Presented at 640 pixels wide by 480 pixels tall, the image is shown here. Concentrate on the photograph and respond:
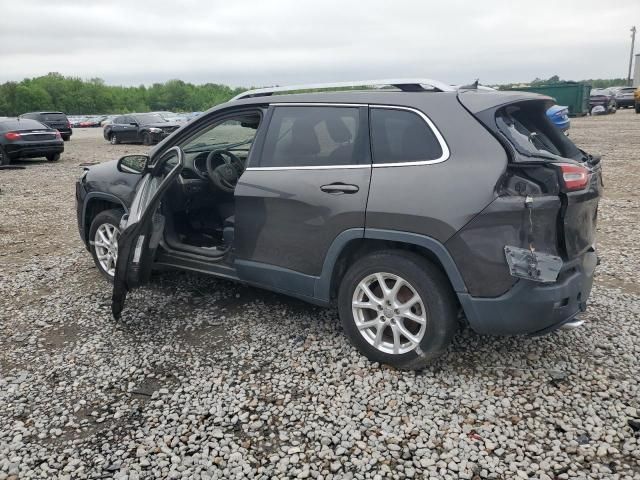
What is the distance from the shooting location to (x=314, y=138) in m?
3.75

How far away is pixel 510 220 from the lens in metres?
2.92

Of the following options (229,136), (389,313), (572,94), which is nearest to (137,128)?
(229,136)

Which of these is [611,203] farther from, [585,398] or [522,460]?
[522,460]

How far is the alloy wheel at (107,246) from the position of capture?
4.92 metres

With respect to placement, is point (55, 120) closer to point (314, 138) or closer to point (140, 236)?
point (140, 236)

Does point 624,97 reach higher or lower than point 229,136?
lower

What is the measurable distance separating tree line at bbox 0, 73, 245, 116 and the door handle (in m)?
80.6

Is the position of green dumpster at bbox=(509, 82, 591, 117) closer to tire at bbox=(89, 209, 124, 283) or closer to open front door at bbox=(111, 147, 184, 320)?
tire at bbox=(89, 209, 124, 283)

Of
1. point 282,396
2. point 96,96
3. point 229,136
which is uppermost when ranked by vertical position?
point 96,96

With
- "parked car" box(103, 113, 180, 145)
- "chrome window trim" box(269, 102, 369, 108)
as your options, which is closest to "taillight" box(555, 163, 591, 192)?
"chrome window trim" box(269, 102, 369, 108)

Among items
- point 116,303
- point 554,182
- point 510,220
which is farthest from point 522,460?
point 116,303

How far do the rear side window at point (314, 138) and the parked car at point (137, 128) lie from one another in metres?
19.0

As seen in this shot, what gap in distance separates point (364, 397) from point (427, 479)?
2.38ft

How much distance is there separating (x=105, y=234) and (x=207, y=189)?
3.54ft
